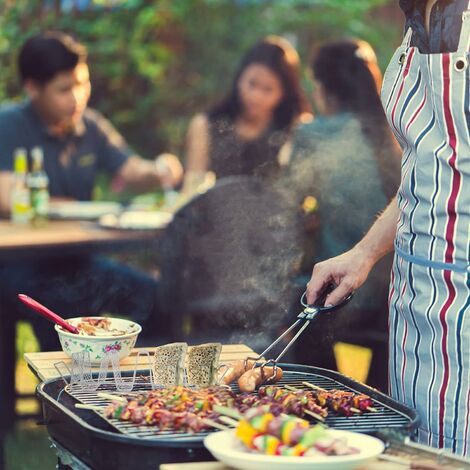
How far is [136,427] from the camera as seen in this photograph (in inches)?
77.3

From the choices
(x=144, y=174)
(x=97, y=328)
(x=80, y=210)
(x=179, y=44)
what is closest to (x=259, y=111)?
(x=144, y=174)

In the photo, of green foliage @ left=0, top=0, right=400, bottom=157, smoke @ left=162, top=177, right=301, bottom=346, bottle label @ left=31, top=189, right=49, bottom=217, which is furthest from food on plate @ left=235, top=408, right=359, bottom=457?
green foliage @ left=0, top=0, right=400, bottom=157

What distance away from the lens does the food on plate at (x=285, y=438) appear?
170 cm

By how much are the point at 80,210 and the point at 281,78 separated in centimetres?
173

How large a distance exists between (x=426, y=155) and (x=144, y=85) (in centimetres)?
733

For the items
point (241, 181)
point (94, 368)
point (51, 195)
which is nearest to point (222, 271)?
point (241, 181)

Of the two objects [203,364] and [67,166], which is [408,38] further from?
[67,166]

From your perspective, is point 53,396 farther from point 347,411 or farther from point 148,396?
point 347,411

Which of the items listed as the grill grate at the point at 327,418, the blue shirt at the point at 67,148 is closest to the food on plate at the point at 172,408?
the grill grate at the point at 327,418

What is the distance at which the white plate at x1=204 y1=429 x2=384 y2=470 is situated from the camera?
5.39 ft

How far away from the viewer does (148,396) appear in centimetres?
215

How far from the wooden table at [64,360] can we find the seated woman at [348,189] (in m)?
1.68

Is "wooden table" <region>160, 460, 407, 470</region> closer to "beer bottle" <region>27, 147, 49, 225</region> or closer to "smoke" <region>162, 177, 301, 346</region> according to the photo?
"smoke" <region>162, 177, 301, 346</region>

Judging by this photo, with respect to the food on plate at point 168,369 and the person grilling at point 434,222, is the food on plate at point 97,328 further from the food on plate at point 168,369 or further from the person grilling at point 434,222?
the person grilling at point 434,222
